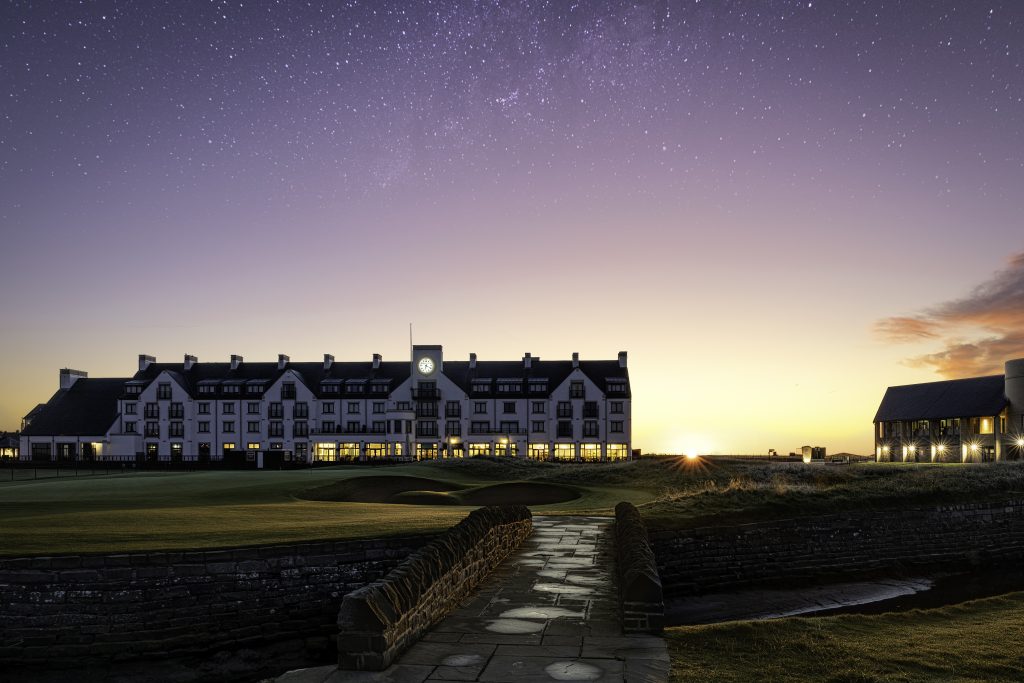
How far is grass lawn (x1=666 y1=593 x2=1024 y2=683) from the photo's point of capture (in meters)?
11.8

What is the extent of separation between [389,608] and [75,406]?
337 feet

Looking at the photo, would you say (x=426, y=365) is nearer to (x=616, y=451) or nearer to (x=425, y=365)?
(x=425, y=365)

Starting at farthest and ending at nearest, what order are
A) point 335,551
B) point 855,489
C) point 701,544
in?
point 855,489, point 701,544, point 335,551

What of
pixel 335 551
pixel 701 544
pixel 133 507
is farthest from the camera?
pixel 133 507

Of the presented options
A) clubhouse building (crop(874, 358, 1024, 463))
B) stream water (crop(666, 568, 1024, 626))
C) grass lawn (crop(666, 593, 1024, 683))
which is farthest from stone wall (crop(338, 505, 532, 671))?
clubhouse building (crop(874, 358, 1024, 463))

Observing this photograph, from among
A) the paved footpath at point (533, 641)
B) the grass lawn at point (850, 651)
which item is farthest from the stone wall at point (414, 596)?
the grass lawn at point (850, 651)

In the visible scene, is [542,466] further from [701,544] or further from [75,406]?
[75,406]

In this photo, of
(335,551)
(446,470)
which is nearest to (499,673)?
(335,551)

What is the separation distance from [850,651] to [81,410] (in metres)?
104

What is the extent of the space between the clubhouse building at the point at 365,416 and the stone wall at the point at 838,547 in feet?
185

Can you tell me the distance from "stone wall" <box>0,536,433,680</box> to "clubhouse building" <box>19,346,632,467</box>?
234 feet

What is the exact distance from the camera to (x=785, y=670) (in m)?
12.0

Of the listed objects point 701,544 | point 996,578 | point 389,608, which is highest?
point 389,608

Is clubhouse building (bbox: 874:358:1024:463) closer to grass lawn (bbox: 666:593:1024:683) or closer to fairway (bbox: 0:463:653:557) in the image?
fairway (bbox: 0:463:653:557)
